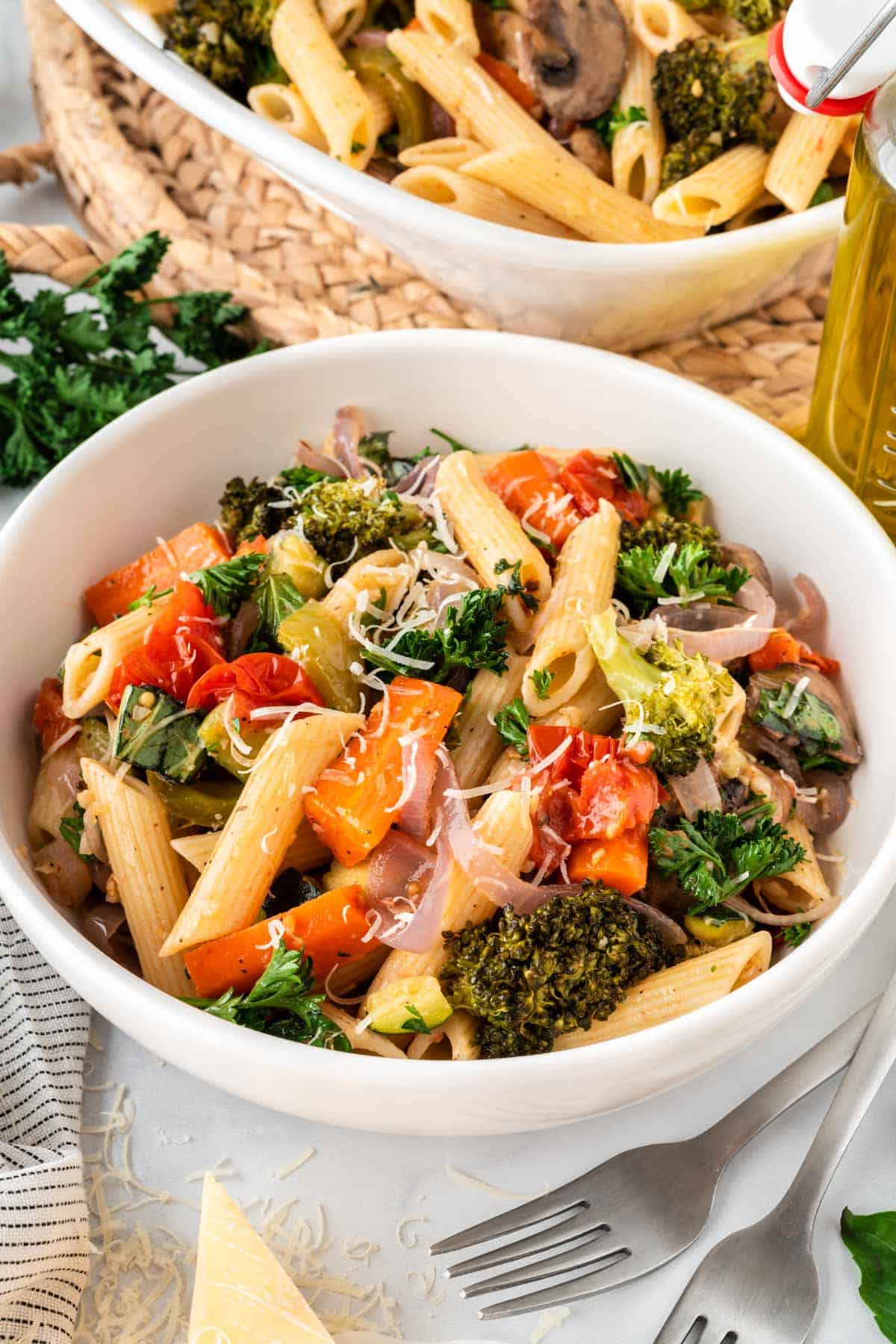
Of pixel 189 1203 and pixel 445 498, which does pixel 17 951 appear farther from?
pixel 445 498

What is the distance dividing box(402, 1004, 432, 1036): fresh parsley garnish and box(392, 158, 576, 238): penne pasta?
174 centimetres

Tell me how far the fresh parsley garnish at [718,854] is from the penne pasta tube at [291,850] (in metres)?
0.50

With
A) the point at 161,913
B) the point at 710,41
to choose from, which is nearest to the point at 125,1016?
the point at 161,913

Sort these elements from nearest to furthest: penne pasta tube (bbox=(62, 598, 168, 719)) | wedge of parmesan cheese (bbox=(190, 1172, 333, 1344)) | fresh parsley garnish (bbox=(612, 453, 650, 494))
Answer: wedge of parmesan cheese (bbox=(190, 1172, 333, 1344)) → penne pasta tube (bbox=(62, 598, 168, 719)) → fresh parsley garnish (bbox=(612, 453, 650, 494))

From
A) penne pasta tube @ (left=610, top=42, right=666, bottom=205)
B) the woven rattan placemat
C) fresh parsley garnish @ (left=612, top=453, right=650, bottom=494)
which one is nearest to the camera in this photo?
fresh parsley garnish @ (left=612, top=453, right=650, bottom=494)

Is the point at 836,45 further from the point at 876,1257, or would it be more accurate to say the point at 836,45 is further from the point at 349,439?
the point at 876,1257

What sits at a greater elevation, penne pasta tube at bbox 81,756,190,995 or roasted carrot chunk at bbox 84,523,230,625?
roasted carrot chunk at bbox 84,523,230,625

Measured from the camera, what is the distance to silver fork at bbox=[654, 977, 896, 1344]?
6.56ft

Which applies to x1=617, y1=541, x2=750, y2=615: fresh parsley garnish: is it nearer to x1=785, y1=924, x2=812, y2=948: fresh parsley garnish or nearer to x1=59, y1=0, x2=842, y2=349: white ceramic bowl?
x1=785, y1=924, x2=812, y2=948: fresh parsley garnish

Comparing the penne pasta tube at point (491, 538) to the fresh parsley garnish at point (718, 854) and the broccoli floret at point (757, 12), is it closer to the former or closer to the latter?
the fresh parsley garnish at point (718, 854)

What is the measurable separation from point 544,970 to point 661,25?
230 cm

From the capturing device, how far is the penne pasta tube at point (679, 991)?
2.04m

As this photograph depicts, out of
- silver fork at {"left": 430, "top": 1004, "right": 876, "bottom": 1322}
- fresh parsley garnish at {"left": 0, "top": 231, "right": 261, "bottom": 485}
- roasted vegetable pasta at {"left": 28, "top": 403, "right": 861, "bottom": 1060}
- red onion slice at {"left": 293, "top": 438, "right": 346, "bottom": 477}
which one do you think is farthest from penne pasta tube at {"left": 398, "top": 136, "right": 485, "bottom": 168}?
silver fork at {"left": 430, "top": 1004, "right": 876, "bottom": 1322}

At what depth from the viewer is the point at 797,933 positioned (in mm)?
2203
